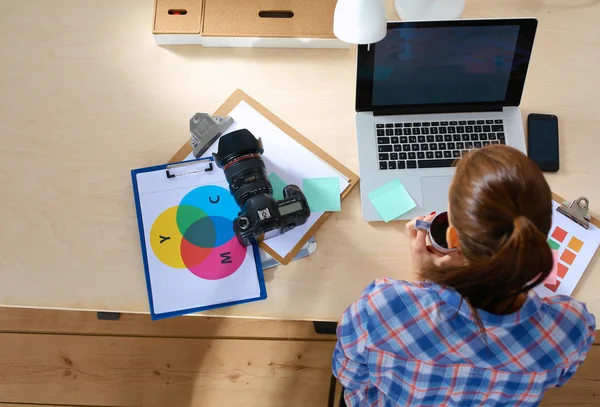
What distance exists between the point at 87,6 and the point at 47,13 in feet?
0.27

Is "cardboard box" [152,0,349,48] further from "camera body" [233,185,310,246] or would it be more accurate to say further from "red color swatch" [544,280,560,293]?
"red color swatch" [544,280,560,293]

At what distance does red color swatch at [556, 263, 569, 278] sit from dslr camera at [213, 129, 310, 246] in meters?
0.45

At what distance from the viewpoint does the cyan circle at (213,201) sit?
3.23 feet

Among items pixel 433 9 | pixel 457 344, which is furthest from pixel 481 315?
pixel 433 9

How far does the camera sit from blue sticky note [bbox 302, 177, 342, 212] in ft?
3.25

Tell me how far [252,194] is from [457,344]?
0.40m

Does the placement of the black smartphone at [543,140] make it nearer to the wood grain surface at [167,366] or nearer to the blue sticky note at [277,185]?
the blue sticky note at [277,185]

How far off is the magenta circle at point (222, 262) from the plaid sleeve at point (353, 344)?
217mm

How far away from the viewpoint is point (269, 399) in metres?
1.49

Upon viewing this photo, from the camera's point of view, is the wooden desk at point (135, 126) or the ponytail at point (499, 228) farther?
the wooden desk at point (135, 126)

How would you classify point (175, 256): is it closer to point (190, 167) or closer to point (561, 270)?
point (190, 167)

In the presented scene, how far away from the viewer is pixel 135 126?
1.05m

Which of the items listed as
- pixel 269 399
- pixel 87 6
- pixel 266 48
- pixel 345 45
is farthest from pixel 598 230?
pixel 87 6

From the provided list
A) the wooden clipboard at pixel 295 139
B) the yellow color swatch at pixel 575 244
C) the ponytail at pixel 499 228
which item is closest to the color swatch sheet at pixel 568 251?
the yellow color swatch at pixel 575 244
